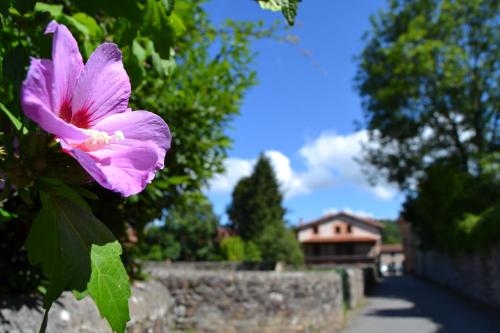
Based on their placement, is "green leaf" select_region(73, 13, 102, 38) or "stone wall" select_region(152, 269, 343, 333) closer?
"green leaf" select_region(73, 13, 102, 38)

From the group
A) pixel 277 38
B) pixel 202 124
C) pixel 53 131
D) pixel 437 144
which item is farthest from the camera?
pixel 437 144

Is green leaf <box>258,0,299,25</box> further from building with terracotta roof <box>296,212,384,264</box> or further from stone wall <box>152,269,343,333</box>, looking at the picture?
building with terracotta roof <box>296,212,384,264</box>

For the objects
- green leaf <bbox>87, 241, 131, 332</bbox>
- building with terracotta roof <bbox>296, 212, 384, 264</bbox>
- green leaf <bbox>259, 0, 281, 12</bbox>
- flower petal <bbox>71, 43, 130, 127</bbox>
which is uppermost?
building with terracotta roof <bbox>296, 212, 384, 264</bbox>

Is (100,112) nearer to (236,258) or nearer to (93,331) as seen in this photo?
(93,331)

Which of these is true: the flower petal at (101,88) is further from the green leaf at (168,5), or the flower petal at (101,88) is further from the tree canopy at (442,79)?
the tree canopy at (442,79)

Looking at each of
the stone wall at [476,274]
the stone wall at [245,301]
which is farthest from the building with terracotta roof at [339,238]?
the stone wall at [245,301]

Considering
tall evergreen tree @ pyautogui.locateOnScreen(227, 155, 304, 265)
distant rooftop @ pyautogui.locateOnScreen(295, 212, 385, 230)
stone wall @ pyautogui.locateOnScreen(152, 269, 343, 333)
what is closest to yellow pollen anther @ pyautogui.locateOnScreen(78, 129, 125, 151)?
stone wall @ pyautogui.locateOnScreen(152, 269, 343, 333)

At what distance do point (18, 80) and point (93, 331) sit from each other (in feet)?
9.15

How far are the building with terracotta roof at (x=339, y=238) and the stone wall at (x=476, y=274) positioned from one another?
3207cm

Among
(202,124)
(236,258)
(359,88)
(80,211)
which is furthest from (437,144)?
(80,211)

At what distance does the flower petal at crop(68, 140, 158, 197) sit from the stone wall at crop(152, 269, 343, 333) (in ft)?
26.4

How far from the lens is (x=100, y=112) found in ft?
2.77

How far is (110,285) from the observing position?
0.92m

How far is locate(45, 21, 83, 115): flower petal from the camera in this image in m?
0.72
